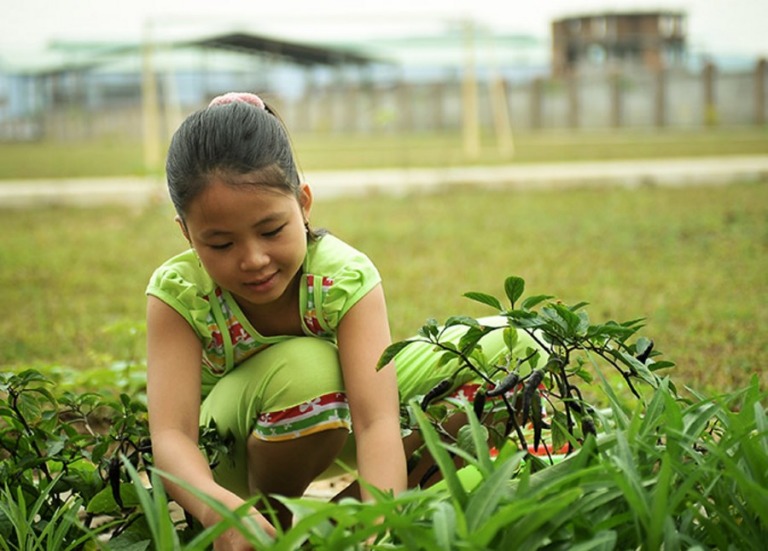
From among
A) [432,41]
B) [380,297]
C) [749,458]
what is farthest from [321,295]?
[432,41]

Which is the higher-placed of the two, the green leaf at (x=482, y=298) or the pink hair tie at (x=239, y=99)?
the pink hair tie at (x=239, y=99)

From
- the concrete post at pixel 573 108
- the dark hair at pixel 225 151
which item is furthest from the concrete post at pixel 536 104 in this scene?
the dark hair at pixel 225 151

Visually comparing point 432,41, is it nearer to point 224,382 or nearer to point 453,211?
point 453,211

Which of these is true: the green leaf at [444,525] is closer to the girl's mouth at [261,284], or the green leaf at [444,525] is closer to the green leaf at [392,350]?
the green leaf at [392,350]

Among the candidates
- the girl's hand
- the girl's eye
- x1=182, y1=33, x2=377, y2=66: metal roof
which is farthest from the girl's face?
x1=182, y1=33, x2=377, y2=66: metal roof

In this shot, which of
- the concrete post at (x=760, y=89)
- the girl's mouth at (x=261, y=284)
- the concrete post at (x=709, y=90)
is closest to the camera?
the girl's mouth at (x=261, y=284)

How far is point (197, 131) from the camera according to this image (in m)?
1.70

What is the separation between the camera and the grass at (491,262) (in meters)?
3.75

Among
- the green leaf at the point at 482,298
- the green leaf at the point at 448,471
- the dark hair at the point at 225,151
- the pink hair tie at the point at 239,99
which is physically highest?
the pink hair tie at the point at 239,99

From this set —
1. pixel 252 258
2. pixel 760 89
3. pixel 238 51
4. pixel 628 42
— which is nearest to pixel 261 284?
pixel 252 258

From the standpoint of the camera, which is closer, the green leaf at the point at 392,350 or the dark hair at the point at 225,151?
the green leaf at the point at 392,350

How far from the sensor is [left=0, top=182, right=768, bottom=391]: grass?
147 inches

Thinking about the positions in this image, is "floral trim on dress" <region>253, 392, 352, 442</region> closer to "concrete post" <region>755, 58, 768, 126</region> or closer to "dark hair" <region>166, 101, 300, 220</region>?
"dark hair" <region>166, 101, 300, 220</region>

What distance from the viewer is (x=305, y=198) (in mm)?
1843
